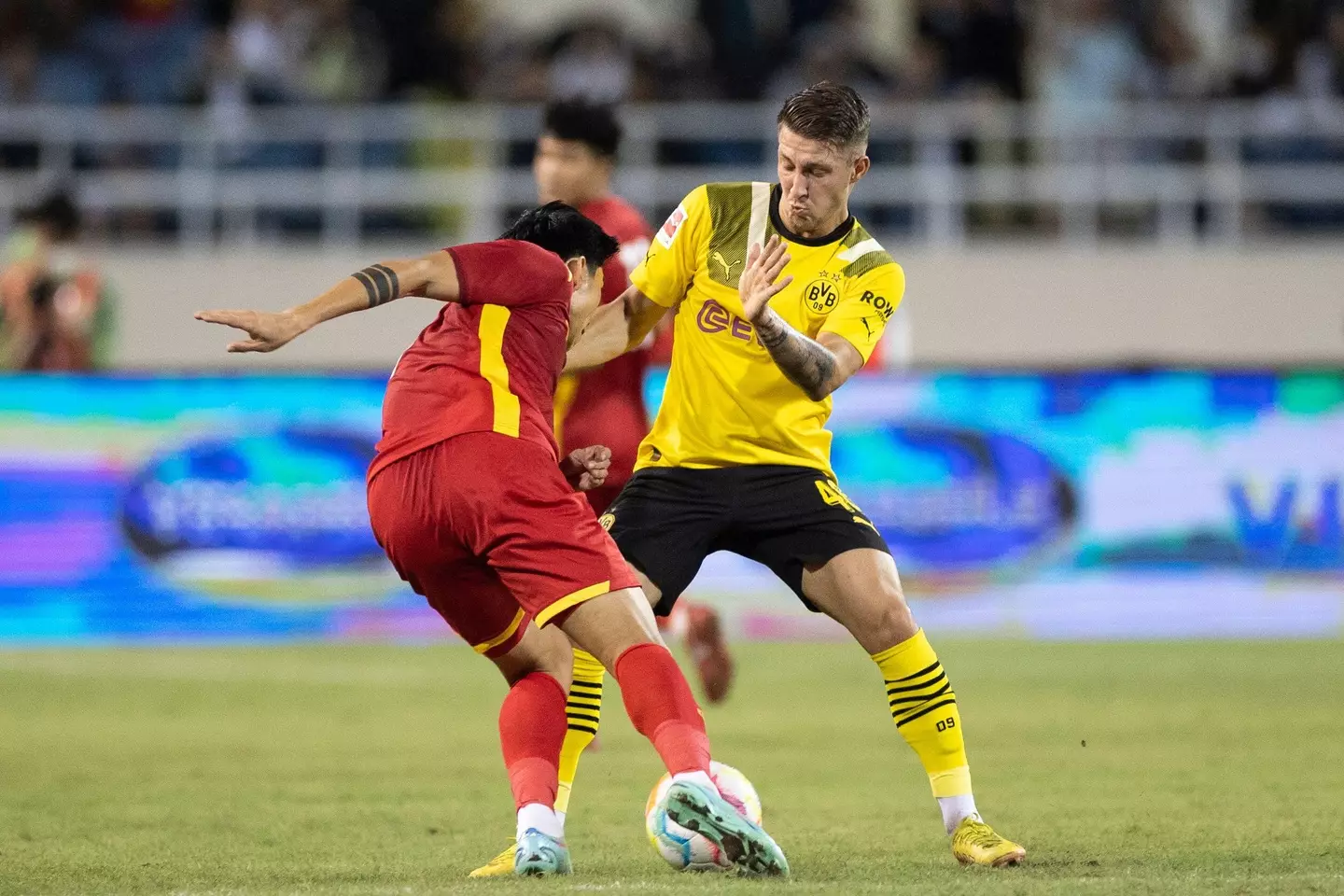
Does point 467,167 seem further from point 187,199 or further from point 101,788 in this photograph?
point 101,788

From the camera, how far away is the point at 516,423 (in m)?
5.28

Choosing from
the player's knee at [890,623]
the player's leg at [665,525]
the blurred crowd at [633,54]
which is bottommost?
the player's knee at [890,623]

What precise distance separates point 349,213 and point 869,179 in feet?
14.7

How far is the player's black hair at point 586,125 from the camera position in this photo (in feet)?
25.6

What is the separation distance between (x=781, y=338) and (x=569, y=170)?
2697 mm

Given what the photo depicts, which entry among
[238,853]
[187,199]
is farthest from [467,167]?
[238,853]

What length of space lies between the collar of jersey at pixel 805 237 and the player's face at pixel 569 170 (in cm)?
185

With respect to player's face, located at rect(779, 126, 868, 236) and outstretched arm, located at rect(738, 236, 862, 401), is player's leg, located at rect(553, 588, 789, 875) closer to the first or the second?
outstretched arm, located at rect(738, 236, 862, 401)

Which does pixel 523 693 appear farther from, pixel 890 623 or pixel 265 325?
pixel 265 325

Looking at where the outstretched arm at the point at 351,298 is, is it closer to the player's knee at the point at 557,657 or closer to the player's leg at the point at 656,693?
the player's leg at the point at 656,693

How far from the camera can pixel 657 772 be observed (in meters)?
8.00

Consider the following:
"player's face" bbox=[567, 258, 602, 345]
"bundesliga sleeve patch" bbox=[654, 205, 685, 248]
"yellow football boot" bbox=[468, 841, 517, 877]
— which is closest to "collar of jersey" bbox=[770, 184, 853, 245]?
"bundesliga sleeve patch" bbox=[654, 205, 685, 248]

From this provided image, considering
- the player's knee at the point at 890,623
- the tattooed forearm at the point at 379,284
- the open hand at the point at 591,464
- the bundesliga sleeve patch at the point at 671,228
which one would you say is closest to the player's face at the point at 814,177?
the bundesliga sleeve patch at the point at 671,228

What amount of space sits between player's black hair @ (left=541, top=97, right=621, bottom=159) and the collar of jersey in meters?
1.84
